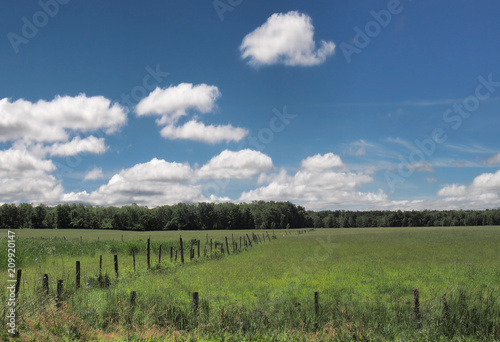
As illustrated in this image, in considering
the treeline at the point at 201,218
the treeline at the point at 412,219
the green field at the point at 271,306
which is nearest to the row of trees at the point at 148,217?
the treeline at the point at 201,218

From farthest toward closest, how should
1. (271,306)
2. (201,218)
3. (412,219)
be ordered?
(412,219) < (201,218) < (271,306)

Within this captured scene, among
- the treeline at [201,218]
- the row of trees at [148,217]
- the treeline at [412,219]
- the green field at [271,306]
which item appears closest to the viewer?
the green field at [271,306]

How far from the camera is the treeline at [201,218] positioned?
134 m

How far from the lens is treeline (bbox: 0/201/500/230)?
134500 millimetres

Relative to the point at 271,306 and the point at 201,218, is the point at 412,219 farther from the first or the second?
the point at 271,306

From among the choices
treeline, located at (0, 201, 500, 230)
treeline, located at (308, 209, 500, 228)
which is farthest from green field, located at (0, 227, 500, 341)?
treeline, located at (308, 209, 500, 228)

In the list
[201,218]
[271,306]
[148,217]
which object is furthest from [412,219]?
[271,306]

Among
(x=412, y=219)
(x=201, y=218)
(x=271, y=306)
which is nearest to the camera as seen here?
(x=271, y=306)

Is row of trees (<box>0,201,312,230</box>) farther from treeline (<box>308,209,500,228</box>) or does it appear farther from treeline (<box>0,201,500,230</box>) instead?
treeline (<box>308,209,500,228</box>)

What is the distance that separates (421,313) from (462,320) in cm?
146

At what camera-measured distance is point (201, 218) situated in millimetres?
152125

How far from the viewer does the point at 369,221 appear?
188m

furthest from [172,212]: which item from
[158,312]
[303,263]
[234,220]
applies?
[158,312]

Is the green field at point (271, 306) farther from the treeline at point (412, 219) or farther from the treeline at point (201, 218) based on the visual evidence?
the treeline at point (412, 219)
